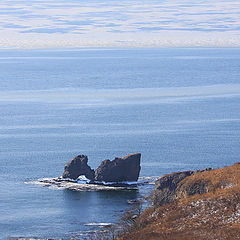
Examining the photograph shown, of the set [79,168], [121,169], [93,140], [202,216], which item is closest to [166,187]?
[202,216]

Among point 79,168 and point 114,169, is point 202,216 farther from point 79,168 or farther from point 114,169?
point 79,168

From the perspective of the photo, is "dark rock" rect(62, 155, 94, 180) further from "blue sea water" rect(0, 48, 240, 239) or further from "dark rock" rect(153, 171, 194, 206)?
"dark rock" rect(153, 171, 194, 206)

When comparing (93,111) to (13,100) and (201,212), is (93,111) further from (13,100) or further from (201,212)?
(201,212)

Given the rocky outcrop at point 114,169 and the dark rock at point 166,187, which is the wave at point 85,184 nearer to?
the rocky outcrop at point 114,169

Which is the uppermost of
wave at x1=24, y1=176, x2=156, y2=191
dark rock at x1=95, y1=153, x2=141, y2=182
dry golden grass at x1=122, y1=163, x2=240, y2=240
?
dry golden grass at x1=122, y1=163, x2=240, y2=240

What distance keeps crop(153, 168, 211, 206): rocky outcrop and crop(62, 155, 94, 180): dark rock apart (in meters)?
22.8

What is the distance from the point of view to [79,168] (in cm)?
9075

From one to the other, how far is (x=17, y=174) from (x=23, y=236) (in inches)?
1179

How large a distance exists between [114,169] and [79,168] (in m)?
5.00

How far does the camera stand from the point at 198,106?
535 ft

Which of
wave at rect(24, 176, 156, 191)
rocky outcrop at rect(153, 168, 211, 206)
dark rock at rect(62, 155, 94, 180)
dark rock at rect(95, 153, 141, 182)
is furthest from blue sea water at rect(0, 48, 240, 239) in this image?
rocky outcrop at rect(153, 168, 211, 206)

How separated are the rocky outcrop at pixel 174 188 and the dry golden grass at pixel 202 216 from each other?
459mm

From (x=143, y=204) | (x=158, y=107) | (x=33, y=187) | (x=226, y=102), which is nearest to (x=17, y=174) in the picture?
(x=33, y=187)

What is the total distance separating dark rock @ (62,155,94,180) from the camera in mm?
90625
